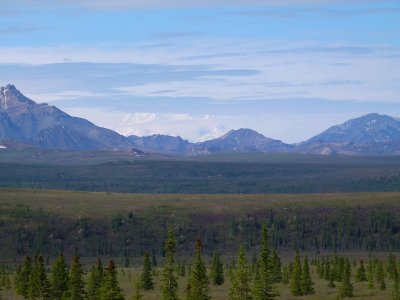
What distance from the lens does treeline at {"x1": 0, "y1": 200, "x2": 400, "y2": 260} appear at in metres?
132

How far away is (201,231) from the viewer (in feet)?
472

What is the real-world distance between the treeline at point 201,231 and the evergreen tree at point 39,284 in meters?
61.7

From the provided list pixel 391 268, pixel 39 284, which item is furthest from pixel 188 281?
pixel 391 268

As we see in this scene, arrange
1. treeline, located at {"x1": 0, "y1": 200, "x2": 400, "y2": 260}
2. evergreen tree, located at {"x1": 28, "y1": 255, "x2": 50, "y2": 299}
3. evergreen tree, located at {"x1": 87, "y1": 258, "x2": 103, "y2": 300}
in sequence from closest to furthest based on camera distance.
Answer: evergreen tree, located at {"x1": 87, "y1": 258, "x2": 103, "y2": 300} < evergreen tree, located at {"x1": 28, "y1": 255, "x2": 50, "y2": 299} < treeline, located at {"x1": 0, "y1": 200, "x2": 400, "y2": 260}

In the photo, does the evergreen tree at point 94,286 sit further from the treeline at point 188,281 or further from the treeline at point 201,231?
the treeline at point 201,231

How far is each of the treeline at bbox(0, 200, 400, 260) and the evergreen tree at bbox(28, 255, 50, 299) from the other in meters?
61.7

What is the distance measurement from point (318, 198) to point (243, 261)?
12200cm

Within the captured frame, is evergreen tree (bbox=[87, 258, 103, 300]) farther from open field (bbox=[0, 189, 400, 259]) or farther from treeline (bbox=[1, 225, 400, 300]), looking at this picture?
open field (bbox=[0, 189, 400, 259])

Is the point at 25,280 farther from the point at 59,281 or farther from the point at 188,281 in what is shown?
the point at 188,281

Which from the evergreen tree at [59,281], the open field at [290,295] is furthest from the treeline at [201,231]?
the evergreen tree at [59,281]

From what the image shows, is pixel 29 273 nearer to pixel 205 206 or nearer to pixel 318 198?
pixel 205 206

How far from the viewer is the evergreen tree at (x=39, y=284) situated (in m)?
60.2

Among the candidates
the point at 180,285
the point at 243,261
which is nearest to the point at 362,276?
the point at 180,285

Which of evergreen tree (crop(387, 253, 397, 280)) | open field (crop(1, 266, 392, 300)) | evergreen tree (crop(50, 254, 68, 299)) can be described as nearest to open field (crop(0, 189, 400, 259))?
evergreen tree (crop(387, 253, 397, 280))
